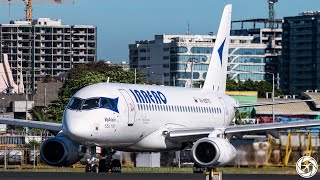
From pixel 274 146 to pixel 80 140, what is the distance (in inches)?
759

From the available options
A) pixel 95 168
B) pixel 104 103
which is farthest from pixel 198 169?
pixel 95 168

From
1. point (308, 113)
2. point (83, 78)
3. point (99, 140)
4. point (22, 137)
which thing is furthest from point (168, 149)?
point (308, 113)

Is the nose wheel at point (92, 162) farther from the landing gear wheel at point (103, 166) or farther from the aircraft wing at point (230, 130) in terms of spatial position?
the aircraft wing at point (230, 130)

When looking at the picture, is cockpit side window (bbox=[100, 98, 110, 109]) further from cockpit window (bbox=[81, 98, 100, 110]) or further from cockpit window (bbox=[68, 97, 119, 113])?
cockpit window (bbox=[81, 98, 100, 110])

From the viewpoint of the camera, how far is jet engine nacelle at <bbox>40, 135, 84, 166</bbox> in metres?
57.1

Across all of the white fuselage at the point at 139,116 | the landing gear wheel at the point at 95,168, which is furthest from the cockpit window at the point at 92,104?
the landing gear wheel at the point at 95,168

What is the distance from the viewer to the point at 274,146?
69500 millimetres

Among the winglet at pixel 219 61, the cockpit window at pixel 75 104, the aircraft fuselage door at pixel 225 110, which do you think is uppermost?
the winglet at pixel 219 61

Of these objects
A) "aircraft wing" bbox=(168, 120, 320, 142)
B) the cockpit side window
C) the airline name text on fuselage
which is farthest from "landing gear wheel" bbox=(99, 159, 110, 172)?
"aircraft wing" bbox=(168, 120, 320, 142)

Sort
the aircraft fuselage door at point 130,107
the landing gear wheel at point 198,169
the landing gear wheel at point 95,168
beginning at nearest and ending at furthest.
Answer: the landing gear wheel at point 95,168 → the aircraft fuselage door at point 130,107 → the landing gear wheel at point 198,169

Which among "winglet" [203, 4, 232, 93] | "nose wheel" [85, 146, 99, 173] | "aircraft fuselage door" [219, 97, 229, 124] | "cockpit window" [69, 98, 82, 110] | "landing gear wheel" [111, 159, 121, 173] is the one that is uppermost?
"winglet" [203, 4, 232, 93]

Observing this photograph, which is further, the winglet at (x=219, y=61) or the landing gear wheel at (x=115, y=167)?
the winglet at (x=219, y=61)

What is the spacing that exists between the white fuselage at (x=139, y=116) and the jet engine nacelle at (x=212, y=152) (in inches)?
111

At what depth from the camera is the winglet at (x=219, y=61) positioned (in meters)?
71.3
